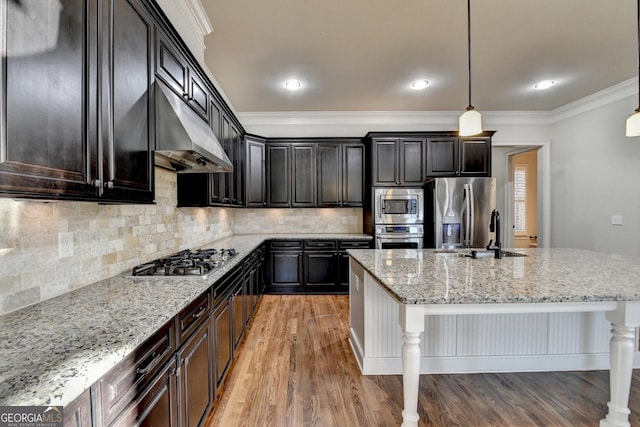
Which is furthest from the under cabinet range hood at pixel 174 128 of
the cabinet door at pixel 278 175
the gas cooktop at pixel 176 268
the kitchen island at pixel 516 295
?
the cabinet door at pixel 278 175

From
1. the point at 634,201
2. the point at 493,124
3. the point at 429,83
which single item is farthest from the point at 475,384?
the point at 493,124

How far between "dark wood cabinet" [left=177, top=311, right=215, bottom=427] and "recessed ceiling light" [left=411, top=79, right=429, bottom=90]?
355cm

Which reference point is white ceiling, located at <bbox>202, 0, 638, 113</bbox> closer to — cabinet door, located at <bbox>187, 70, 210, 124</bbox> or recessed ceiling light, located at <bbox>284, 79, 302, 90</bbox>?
recessed ceiling light, located at <bbox>284, 79, 302, 90</bbox>

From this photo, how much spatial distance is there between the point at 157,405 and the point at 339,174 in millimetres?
3851

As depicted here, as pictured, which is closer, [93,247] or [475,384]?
[93,247]

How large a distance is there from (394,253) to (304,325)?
1387 mm

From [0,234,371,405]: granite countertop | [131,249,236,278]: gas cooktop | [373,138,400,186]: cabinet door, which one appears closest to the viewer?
[0,234,371,405]: granite countertop

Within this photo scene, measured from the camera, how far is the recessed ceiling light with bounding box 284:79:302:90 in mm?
3545

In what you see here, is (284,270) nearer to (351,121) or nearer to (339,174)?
(339,174)

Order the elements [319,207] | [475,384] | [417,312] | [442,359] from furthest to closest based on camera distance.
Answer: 1. [319,207]
2. [442,359]
3. [475,384]
4. [417,312]

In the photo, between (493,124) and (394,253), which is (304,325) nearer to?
(394,253)

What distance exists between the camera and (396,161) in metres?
4.37

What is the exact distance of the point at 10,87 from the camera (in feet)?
2.65

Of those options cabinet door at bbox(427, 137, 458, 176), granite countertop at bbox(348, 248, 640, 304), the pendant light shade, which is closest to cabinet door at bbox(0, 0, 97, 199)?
granite countertop at bbox(348, 248, 640, 304)
